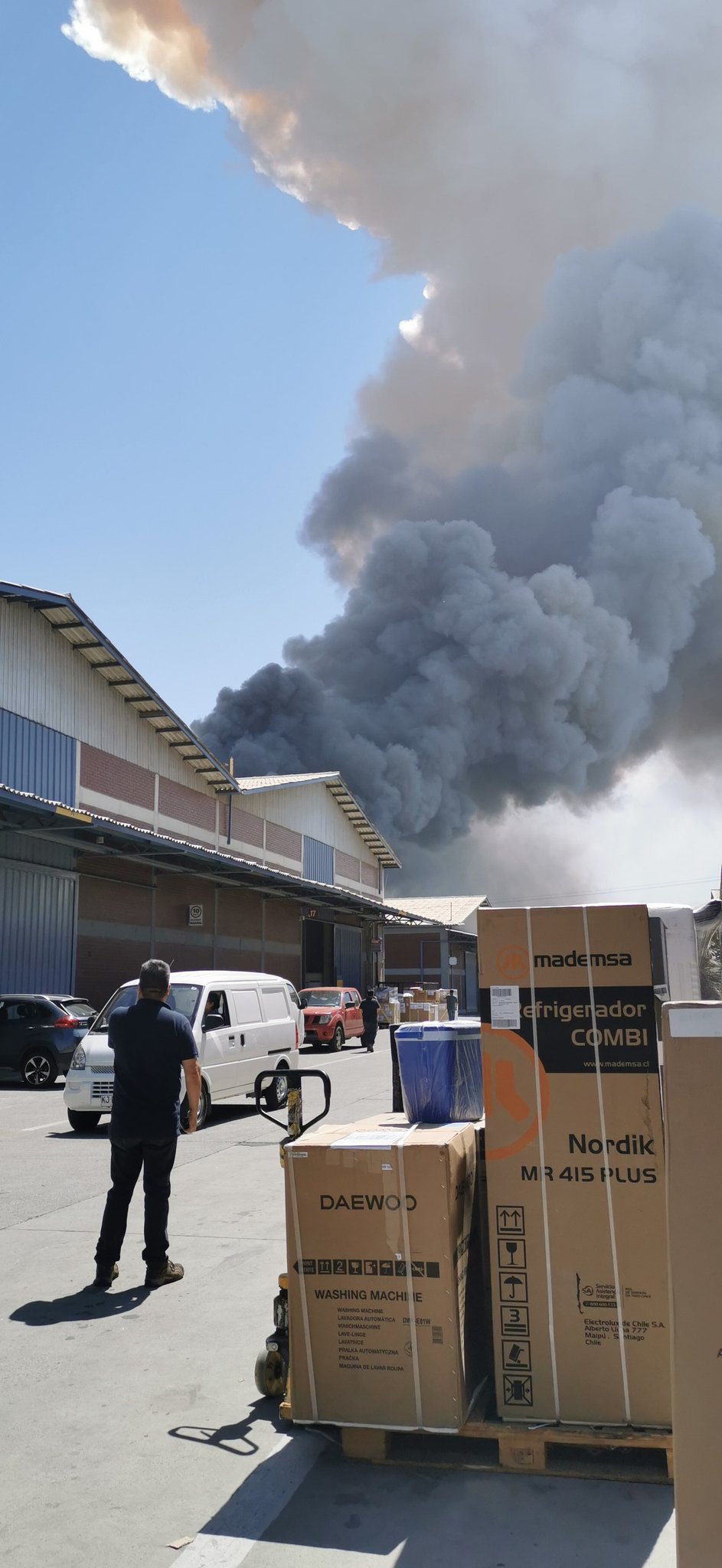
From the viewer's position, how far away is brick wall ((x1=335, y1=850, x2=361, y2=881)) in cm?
4488

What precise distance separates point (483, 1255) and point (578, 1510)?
0.85 meters

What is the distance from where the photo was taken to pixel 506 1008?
13.2ft

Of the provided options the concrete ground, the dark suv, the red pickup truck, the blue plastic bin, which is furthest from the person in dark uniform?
the blue plastic bin

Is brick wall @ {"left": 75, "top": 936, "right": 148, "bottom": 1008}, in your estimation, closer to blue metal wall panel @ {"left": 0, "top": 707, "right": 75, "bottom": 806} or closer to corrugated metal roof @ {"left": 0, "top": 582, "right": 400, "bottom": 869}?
blue metal wall panel @ {"left": 0, "top": 707, "right": 75, "bottom": 806}

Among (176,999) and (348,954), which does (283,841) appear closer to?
(348,954)

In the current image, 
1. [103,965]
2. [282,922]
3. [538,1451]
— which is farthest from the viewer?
[282,922]

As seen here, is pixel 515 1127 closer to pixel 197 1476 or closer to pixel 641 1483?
pixel 641 1483

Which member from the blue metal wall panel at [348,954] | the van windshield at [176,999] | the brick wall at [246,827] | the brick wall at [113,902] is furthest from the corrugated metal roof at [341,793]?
the van windshield at [176,999]

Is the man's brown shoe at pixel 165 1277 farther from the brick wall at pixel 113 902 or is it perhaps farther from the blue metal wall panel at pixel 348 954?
the blue metal wall panel at pixel 348 954

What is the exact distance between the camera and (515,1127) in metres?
3.94

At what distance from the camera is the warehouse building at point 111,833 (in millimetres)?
22438

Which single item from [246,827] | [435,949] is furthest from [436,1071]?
[435,949]

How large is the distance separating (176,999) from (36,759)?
12312 mm

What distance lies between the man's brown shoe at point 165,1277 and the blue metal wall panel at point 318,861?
113 feet
